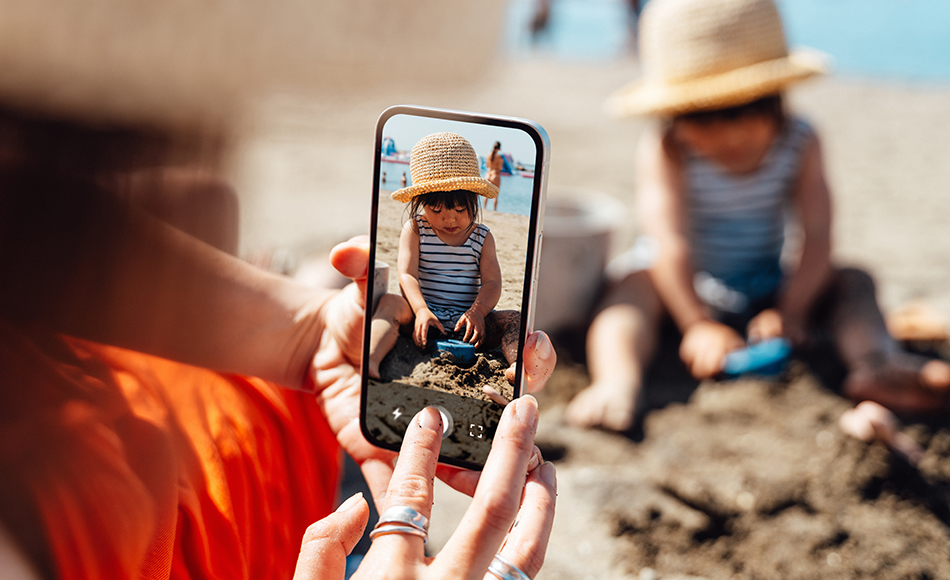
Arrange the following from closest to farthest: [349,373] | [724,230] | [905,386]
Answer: [349,373]
[905,386]
[724,230]

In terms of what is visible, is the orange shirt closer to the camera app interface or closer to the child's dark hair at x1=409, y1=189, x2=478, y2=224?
the camera app interface

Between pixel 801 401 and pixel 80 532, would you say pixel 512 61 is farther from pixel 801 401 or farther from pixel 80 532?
pixel 80 532

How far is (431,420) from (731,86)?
139 centimetres

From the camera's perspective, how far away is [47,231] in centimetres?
35

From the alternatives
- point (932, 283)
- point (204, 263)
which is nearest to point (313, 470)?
point (204, 263)

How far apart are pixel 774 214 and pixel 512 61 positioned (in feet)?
17.4

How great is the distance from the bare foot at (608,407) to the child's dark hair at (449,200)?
942 mm

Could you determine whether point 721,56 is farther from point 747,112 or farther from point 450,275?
point 450,275

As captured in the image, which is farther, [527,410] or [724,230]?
[724,230]

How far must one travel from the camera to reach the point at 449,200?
580mm

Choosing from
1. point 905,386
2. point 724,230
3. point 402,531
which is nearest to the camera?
point 402,531

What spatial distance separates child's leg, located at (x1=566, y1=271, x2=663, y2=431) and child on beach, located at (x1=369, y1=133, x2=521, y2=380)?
0.87 metres

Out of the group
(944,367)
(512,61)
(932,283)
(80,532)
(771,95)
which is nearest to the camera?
(80,532)

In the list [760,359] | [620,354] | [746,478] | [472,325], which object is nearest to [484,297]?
[472,325]
